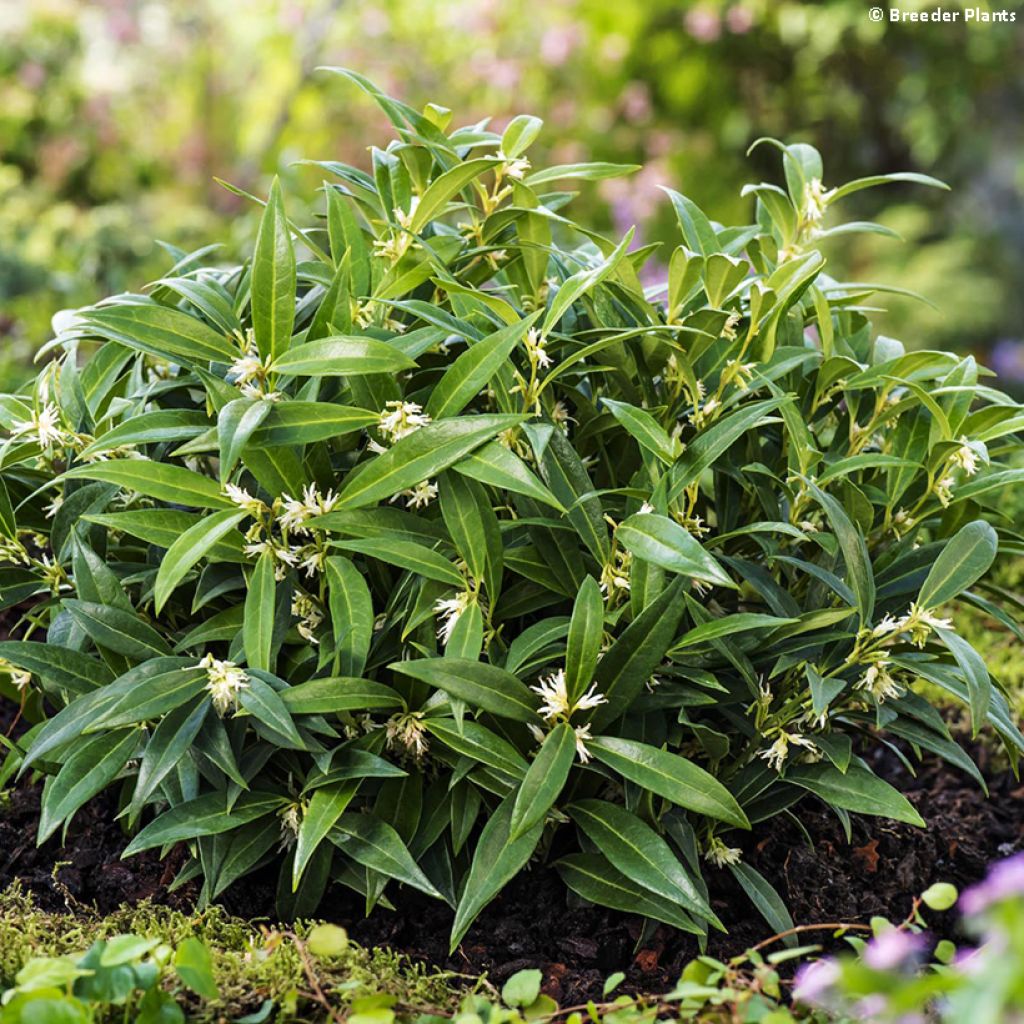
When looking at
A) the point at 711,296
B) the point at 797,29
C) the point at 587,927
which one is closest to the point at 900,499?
the point at 711,296

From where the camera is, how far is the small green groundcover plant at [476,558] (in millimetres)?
1148

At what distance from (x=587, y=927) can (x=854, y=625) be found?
1.47ft

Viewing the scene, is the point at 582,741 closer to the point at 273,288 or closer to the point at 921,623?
the point at 921,623

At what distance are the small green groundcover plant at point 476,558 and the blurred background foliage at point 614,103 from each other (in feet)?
15.0

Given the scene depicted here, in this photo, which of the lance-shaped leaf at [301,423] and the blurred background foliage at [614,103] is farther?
the blurred background foliage at [614,103]

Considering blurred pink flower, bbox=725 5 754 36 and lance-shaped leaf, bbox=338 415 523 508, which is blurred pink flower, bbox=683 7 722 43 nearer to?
blurred pink flower, bbox=725 5 754 36

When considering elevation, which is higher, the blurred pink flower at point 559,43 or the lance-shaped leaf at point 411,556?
the blurred pink flower at point 559,43

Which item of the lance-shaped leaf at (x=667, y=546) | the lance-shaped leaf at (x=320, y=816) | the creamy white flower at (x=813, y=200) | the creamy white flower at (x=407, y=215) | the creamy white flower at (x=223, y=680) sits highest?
the creamy white flower at (x=813, y=200)

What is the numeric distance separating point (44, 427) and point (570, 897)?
774mm

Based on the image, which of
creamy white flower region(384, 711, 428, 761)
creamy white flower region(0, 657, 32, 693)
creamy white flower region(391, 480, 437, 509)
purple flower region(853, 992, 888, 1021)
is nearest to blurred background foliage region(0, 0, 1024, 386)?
creamy white flower region(0, 657, 32, 693)

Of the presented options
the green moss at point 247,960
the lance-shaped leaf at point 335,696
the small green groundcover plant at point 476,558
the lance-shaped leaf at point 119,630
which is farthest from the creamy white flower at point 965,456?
the lance-shaped leaf at point 119,630

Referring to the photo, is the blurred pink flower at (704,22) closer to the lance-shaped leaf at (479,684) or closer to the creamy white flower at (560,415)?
the creamy white flower at (560,415)

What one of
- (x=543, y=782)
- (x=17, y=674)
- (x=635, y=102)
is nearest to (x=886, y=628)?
(x=543, y=782)

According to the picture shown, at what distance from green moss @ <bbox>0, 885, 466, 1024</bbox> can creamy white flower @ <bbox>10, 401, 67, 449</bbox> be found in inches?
20.2
